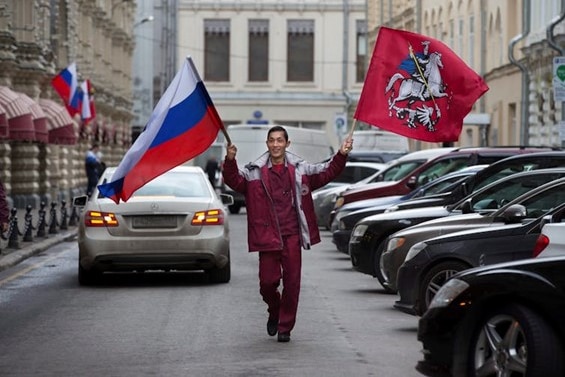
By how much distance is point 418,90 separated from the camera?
1377cm

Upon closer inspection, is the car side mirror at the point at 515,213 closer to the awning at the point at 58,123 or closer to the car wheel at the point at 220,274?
the car wheel at the point at 220,274

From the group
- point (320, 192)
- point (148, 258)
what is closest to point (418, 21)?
point (320, 192)

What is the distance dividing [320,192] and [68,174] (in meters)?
24.2

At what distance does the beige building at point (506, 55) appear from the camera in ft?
135

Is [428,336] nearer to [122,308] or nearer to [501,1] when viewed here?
[122,308]

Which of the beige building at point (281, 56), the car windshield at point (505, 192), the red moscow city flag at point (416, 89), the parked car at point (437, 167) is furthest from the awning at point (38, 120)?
the beige building at point (281, 56)

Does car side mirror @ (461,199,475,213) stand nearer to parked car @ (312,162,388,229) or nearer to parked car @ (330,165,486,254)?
parked car @ (330,165,486,254)

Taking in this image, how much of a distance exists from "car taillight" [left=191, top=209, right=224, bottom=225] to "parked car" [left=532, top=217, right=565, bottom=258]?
800cm

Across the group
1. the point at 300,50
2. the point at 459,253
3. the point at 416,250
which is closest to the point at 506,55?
the point at 416,250

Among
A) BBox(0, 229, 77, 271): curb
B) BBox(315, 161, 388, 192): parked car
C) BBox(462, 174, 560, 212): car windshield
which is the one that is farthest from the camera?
BBox(315, 161, 388, 192): parked car

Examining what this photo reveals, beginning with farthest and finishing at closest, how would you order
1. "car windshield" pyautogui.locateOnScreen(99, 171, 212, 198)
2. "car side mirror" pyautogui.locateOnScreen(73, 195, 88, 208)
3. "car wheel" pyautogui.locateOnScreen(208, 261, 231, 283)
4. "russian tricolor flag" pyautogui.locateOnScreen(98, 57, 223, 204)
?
"car side mirror" pyautogui.locateOnScreen(73, 195, 88, 208)
"car wheel" pyautogui.locateOnScreen(208, 261, 231, 283)
"car windshield" pyautogui.locateOnScreen(99, 171, 212, 198)
"russian tricolor flag" pyautogui.locateOnScreen(98, 57, 223, 204)

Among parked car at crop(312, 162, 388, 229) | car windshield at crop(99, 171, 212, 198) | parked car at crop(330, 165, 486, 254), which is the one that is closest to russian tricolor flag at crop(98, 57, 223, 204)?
car windshield at crop(99, 171, 212, 198)

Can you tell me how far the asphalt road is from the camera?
36.9 feet

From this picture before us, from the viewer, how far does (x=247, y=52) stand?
87.0m
